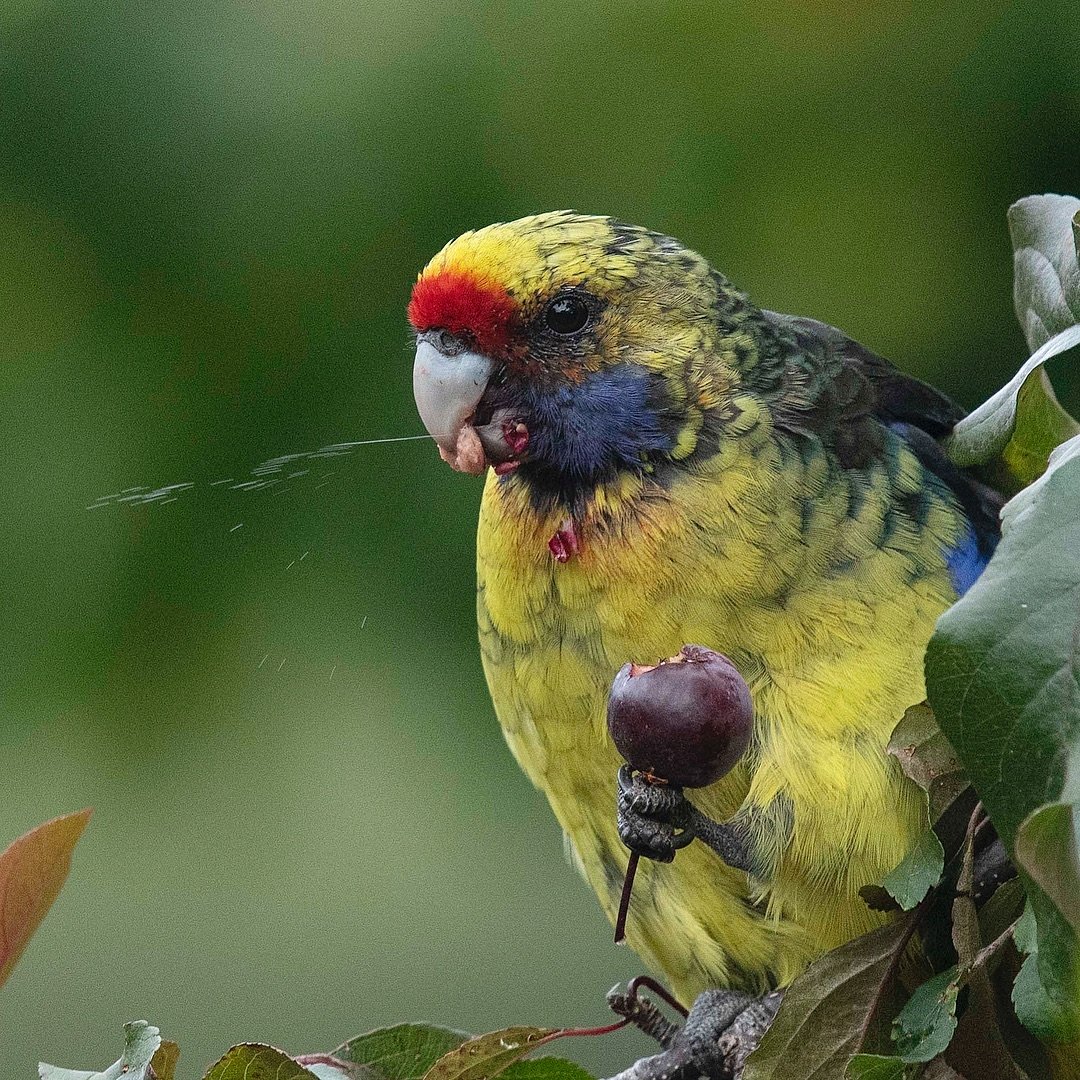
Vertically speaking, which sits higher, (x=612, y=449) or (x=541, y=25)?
(x=541, y=25)

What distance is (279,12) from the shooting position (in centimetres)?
206

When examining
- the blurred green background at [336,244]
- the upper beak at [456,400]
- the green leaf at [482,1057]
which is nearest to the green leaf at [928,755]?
the green leaf at [482,1057]

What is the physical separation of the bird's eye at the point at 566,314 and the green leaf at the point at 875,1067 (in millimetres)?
788

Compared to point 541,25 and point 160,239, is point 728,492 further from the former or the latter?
point 160,239

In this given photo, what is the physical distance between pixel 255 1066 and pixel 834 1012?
41 cm

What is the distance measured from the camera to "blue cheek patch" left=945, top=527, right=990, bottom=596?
1489mm

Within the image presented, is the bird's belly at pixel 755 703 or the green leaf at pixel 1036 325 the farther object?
the bird's belly at pixel 755 703

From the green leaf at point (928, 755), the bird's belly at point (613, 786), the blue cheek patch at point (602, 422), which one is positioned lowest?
the bird's belly at point (613, 786)

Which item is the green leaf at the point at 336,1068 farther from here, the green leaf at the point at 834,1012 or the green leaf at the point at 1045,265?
the green leaf at the point at 1045,265

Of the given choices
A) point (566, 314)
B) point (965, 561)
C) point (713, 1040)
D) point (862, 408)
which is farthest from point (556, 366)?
point (713, 1040)

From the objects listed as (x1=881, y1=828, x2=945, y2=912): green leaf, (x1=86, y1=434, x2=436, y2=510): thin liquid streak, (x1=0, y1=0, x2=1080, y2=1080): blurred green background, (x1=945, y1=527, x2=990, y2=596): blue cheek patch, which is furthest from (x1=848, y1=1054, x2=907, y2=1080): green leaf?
(x1=0, y1=0, x2=1080, y2=1080): blurred green background

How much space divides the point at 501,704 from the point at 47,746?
948mm

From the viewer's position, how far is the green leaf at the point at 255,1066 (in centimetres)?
99

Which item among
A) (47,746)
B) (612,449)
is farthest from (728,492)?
(47,746)
